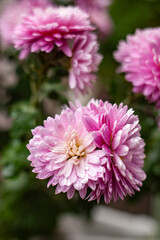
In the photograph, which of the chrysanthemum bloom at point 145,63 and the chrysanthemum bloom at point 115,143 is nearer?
the chrysanthemum bloom at point 115,143

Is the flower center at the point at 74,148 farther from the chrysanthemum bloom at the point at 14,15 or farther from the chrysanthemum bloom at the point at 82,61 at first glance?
the chrysanthemum bloom at the point at 14,15

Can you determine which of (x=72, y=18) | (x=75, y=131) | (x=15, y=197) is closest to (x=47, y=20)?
(x=72, y=18)

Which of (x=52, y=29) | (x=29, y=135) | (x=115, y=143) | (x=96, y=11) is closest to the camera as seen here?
(x=115, y=143)

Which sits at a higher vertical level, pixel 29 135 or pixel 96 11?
pixel 96 11

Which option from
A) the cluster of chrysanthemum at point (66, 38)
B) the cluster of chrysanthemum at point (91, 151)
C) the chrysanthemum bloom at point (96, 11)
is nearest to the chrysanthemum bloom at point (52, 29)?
the cluster of chrysanthemum at point (66, 38)

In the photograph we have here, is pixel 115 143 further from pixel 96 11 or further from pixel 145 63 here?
pixel 96 11

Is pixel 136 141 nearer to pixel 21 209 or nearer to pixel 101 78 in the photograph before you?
pixel 21 209

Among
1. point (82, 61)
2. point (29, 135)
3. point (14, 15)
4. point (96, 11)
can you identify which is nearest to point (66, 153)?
point (82, 61)
